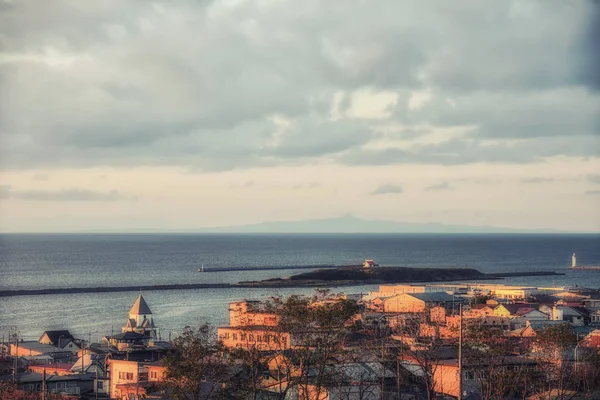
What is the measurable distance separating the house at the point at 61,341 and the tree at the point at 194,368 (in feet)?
65.6

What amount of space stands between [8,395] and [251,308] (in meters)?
6.40

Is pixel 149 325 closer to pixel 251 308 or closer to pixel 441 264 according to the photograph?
pixel 251 308

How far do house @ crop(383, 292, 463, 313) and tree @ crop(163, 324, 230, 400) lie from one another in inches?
1251

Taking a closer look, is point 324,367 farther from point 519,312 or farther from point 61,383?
point 519,312

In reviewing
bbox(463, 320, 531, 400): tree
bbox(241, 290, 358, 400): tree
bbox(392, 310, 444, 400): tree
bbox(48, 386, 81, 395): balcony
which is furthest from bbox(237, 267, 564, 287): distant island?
bbox(241, 290, 358, 400): tree

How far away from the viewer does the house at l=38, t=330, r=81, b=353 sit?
41.0 meters

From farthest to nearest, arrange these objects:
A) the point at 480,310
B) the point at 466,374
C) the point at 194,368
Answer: the point at 480,310, the point at 466,374, the point at 194,368

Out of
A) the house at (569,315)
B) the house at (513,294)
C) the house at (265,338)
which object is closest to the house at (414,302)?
the house at (569,315)

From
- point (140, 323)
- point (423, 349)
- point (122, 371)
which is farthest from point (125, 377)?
point (140, 323)

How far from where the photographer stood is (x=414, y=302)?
55062 mm

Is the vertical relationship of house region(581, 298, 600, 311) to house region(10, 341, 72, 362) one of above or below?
above

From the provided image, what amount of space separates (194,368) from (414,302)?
116ft

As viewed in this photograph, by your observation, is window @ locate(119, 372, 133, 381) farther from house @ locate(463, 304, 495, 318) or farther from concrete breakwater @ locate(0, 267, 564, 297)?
concrete breakwater @ locate(0, 267, 564, 297)

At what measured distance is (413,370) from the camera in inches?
1085
